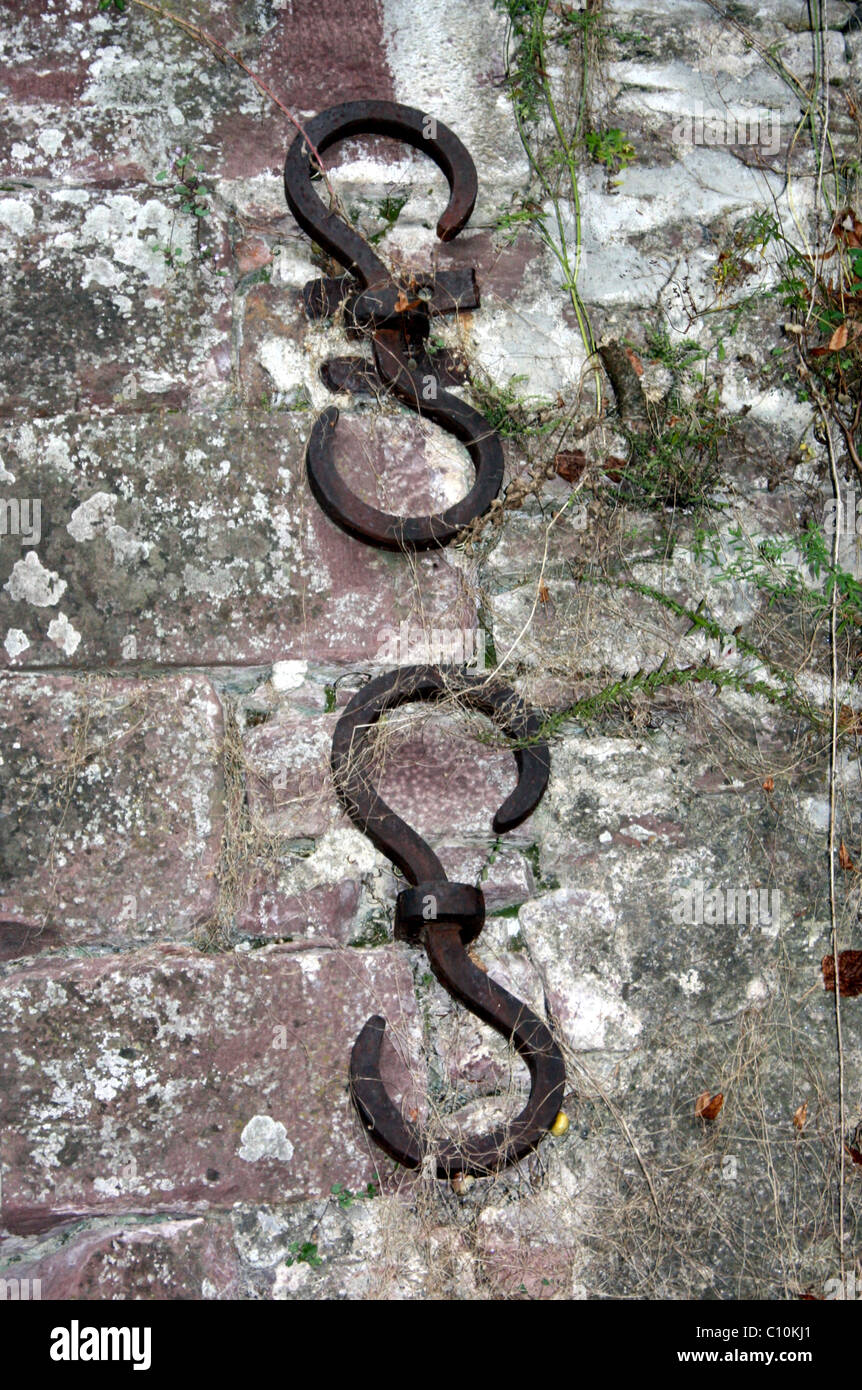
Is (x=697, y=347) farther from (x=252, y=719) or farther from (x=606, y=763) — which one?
(x=252, y=719)

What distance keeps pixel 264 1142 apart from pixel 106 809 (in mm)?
713

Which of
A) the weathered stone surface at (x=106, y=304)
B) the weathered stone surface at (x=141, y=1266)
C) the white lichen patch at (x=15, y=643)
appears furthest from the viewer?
the weathered stone surface at (x=106, y=304)

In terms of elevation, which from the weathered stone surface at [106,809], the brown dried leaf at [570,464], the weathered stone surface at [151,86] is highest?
the weathered stone surface at [151,86]

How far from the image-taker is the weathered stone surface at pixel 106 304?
7.51ft

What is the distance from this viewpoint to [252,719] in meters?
2.22

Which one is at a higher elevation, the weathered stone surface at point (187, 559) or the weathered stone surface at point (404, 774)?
the weathered stone surface at point (187, 559)

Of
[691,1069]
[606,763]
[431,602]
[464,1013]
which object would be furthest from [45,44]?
[691,1069]

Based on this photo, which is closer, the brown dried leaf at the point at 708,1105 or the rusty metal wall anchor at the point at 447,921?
the rusty metal wall anchor at the point at 447,921

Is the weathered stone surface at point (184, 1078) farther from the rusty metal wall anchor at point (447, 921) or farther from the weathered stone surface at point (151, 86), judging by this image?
the weathered stone surface at point (151, 86)

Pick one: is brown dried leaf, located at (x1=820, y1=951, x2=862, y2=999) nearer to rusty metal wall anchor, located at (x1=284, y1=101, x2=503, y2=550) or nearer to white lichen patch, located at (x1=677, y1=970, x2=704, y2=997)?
white lichen patch, located at (x1=677, y1=970, x2=704, y2=997)

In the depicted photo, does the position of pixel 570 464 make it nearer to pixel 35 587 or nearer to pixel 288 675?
pixel 288 675

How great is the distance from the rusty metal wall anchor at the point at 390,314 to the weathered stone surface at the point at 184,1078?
2.98ft

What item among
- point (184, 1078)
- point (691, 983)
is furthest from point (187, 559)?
point (691, 983)

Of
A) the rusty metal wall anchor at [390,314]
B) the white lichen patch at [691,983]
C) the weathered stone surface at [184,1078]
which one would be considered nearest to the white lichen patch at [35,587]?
the rusty metal wall anchor at [390,314]
